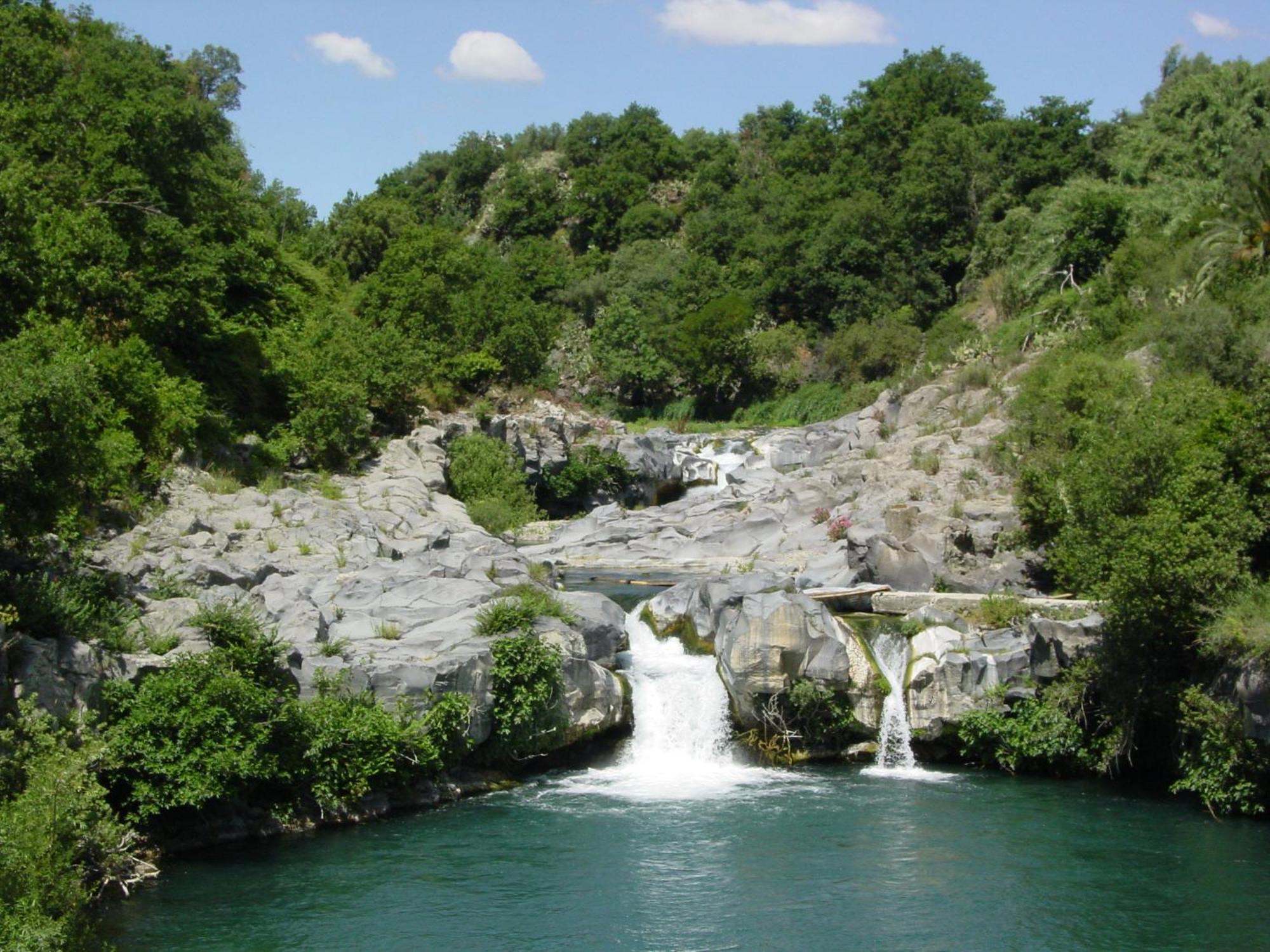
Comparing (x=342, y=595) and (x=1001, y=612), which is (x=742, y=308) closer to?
(x=1001, y=612)

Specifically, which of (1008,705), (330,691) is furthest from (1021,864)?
(330,691)

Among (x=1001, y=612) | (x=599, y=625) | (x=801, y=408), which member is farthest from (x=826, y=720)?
(x=801, y=408)

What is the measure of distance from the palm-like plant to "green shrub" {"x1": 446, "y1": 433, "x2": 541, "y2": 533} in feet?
71.1

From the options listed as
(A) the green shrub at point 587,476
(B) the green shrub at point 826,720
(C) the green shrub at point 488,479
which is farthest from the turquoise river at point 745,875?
(A) the green shrub at point 587,476

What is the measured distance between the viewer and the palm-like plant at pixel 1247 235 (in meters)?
35.2

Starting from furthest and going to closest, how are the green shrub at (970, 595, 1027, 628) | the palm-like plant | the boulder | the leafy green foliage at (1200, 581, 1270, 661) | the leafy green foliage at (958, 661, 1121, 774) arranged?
the palm-like plant, the green shrub at (970, 595, 1027, 628), the boulder, the leafy green foliage at (958, 661, 1121, 774), the leafy green foliage at (1200, 581, 1270, 661)

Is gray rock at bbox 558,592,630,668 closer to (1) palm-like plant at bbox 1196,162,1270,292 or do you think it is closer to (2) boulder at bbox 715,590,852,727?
(2) boulder at bbox 715,590,852,727

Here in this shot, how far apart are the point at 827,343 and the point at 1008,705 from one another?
133ft

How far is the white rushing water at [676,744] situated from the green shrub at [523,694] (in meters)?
1.12

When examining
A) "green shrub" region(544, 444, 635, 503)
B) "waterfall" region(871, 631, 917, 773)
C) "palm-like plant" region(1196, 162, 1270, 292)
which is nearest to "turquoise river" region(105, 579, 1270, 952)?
"waterfall" region(871, 631, 917, 773)

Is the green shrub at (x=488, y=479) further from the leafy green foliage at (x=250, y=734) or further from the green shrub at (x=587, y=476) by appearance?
the leafy green foliage at (x=250, y=734)

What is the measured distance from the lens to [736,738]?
23438 mm

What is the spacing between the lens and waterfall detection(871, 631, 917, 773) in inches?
912

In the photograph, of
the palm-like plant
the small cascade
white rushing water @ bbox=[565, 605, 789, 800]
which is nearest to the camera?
white rushing water @ bbox=[565, 605, 789, 800]
